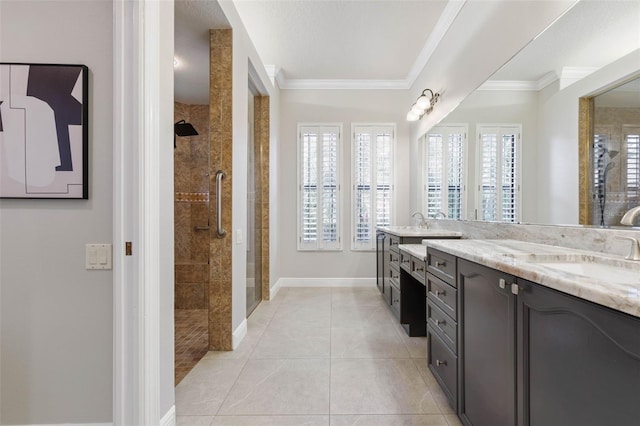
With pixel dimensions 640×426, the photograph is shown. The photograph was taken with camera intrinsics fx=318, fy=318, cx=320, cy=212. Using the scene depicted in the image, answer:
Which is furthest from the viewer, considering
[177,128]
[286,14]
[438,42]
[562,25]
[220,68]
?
[177,128]

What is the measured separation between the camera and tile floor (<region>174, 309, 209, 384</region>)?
2.37 meters

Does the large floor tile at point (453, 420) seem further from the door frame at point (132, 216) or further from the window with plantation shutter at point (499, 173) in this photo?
the door frame at point (132, 216)

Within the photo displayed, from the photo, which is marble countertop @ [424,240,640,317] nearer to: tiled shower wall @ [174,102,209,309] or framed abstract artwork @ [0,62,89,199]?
framed abstract artwork @ [0,62,89,199]

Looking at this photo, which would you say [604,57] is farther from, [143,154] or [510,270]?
[143,154]

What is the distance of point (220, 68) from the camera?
102 inches

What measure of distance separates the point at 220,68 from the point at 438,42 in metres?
2.45

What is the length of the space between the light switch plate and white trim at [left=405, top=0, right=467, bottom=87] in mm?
3410

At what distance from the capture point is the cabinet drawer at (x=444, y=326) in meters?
1.71

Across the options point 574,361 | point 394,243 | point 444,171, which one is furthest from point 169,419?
point 444,171

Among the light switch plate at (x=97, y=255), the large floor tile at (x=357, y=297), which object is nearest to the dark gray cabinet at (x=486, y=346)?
the light switch plate at (x=97, y=255)

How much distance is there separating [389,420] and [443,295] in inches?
29.2

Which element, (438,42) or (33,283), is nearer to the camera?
(33,283)

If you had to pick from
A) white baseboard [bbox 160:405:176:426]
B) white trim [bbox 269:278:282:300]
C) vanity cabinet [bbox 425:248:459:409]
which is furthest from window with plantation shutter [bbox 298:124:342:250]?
white baseboard [bbox 160:405:176:426]

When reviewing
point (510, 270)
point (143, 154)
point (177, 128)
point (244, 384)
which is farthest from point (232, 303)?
point (177, 128)
